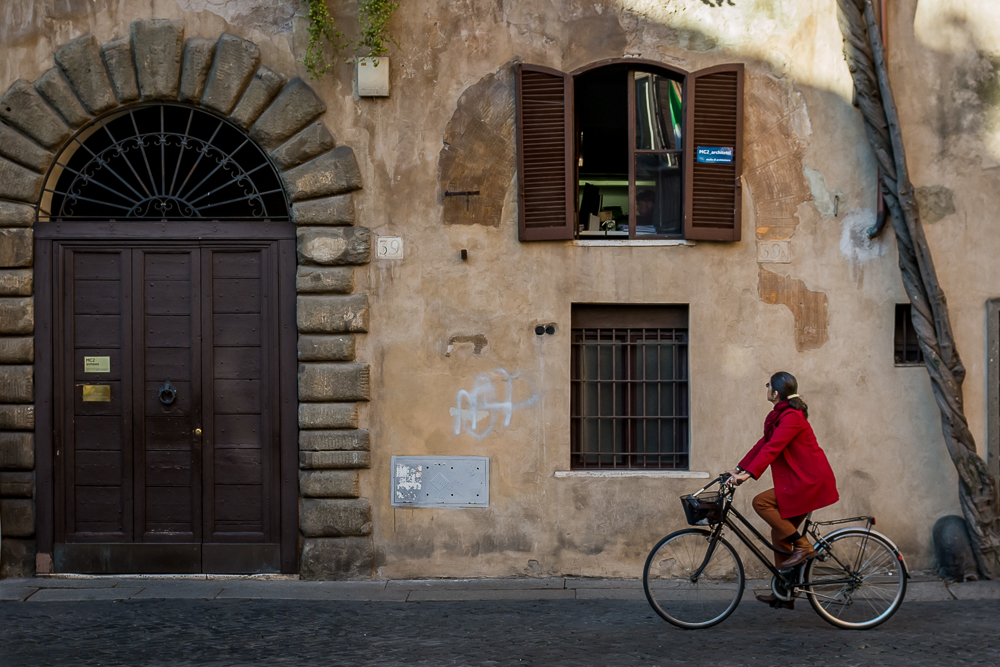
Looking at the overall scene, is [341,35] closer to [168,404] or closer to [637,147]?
[637,147]

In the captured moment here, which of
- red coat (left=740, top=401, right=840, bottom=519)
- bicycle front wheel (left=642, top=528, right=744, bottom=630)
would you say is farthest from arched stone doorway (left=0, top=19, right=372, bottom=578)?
red coat (left=740, top=401, right=840, bottom=519)

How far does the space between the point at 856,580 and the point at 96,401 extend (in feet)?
19.6

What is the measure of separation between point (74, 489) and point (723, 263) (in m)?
5.63

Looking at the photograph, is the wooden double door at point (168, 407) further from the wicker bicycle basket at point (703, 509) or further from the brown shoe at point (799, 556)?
the brown shoe at point (799, 556)

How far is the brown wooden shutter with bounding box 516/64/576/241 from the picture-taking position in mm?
7848

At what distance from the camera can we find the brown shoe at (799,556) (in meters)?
6.28

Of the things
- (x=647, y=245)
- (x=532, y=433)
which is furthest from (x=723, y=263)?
(x=532, y=433)

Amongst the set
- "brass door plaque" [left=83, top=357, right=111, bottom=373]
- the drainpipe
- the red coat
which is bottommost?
the red coat

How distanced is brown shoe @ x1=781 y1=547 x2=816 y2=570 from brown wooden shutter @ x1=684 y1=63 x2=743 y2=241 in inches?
105

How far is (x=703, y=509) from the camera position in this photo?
20.5 feet

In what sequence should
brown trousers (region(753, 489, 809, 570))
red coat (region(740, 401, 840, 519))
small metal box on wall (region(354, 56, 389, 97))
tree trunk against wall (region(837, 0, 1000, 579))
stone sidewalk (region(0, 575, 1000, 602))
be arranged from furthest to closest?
small metal box on wall (region(354, 56, 389, 97))
tree trunk against wall (region(837, 0, 1000, 579))
stone sidewalk (region(0, 575, 1000, 602))
brown trousers (region(753, 489, 809, 570))
red coat (region(740, 401, 840, 519))

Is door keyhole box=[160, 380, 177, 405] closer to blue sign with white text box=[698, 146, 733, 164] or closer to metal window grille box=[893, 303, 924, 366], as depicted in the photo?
blue sign with white text box=[698, 146, 733, 164]

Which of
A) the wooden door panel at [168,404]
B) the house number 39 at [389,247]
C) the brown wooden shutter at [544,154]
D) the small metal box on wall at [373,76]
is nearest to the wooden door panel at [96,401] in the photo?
the wooden door panel at [168,404]

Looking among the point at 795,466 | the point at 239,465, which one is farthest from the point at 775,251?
the point at 239,465
